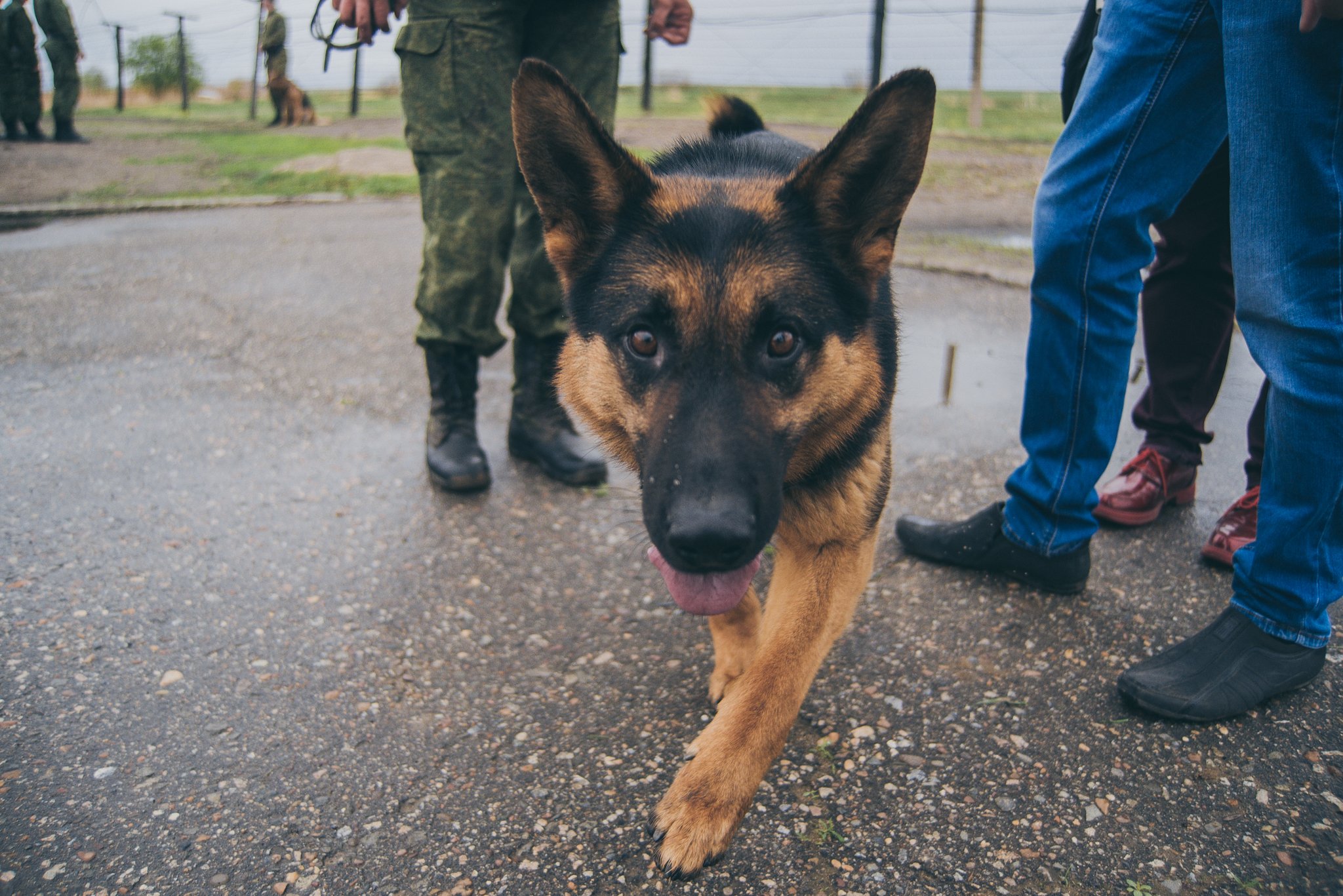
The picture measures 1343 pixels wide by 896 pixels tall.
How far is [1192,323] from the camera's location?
2.97 metres

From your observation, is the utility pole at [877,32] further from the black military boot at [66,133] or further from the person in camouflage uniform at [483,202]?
the black military boot at [66,133]

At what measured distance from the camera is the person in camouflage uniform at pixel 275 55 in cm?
1939

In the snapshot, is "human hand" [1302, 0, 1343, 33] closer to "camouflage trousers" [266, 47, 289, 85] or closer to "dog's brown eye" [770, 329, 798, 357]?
"dog's brown eye" [770, 329, 798, 357]

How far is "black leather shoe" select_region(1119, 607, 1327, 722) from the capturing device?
7.02 feet

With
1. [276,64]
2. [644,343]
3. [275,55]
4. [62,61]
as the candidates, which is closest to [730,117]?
[644,343]

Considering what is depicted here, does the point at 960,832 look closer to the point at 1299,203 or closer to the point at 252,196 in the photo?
the point at 1299,203

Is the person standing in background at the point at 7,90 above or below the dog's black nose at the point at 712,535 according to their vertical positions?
above

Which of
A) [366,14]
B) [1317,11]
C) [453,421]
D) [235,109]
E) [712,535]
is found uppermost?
[235,109]

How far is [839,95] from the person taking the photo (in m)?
19.9

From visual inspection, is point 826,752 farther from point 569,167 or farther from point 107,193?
point 107,193

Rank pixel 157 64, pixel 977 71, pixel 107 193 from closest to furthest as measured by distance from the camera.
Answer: pixel 107 193, pixel 977 71, pixel 157 64

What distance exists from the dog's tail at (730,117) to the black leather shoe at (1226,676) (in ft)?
7.45

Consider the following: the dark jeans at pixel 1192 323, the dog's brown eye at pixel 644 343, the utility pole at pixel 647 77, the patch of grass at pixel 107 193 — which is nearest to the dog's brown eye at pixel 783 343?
the dog's brown eye at pixel 644 343

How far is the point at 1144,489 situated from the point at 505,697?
7.59ft
